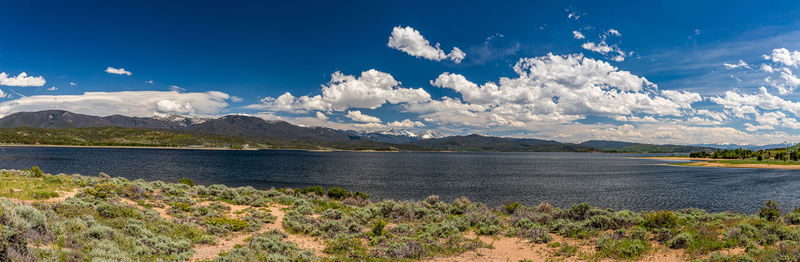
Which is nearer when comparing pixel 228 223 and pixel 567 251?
pixel 567 251

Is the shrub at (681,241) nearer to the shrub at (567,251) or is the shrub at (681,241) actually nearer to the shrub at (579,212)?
the shrub at (567,251)

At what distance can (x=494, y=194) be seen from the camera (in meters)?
53.6

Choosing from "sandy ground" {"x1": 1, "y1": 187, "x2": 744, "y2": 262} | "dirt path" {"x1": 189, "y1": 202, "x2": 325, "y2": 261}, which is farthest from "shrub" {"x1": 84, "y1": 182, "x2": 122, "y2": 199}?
"dirt path" {"x1": 189, "y1": 202, "x2": 325, "y2": 261}

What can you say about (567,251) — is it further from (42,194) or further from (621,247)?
(42,194)

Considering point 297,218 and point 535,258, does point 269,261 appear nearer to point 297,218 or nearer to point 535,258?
point 297,218

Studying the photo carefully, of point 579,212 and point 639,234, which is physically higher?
point 639,234

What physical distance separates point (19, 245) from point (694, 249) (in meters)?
26.2

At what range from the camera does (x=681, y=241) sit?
54.4 feet

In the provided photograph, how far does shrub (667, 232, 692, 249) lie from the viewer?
1639cm

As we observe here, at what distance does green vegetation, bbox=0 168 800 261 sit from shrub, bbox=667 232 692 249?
3.5 inches

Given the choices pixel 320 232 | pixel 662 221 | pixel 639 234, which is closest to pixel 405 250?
pixel 320 232

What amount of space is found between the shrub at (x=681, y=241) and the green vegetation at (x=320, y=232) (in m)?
0.09

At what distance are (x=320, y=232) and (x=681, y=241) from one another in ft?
63.2

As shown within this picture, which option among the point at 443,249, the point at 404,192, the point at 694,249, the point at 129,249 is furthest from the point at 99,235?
the point at 404,192
